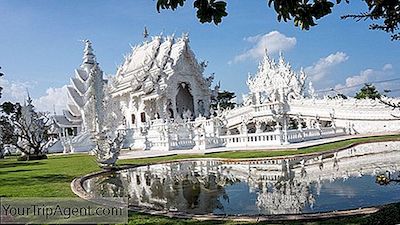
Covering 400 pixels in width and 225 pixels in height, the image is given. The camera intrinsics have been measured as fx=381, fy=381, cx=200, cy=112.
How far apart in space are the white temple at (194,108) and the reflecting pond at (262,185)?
293 inches

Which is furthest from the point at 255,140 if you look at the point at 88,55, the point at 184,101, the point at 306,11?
the point at 88,55

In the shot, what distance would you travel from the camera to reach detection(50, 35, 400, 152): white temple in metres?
25.1

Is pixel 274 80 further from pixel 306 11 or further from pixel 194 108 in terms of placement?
pixel 306 11

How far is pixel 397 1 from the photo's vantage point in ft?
13.0

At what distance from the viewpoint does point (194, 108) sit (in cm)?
3747

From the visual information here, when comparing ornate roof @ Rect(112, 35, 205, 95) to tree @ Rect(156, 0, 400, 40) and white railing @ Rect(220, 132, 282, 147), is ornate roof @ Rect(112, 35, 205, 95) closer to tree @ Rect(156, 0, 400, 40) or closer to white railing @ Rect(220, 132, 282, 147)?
white railing @ Rect(220, 132, 282, 147)

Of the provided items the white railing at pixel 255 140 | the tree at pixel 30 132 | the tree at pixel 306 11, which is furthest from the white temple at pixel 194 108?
the tree at pixel 306 11

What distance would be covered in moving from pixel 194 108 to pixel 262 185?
1125 inches

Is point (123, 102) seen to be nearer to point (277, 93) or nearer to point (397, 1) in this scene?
point (277, 93)

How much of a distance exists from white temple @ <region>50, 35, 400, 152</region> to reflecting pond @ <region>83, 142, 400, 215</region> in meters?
7.44

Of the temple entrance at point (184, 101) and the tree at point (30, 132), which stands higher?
the temple entrance at point (184, 101)

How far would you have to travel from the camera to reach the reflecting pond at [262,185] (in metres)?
6.81

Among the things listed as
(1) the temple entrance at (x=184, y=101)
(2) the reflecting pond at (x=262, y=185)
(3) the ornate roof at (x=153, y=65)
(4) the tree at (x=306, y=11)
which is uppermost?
(3) the ornate roof at (x=153, y=65)

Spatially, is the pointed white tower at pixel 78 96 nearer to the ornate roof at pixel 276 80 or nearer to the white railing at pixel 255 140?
the ornate roof at pixel 276 80
